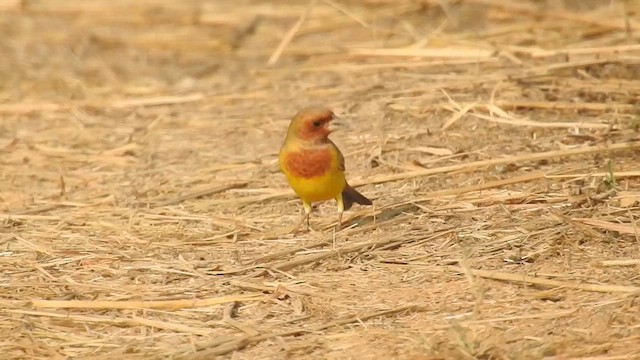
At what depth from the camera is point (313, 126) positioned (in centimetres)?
606

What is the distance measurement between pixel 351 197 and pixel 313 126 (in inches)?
17.9

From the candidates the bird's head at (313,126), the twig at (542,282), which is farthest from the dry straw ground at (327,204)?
the bird's head at (313,126)

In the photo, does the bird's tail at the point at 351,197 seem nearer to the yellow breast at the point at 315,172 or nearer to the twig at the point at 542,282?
the yellow breast at the point at 315,172

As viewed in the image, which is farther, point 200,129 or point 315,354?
point 200,129

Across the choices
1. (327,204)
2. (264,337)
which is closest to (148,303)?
(264,337)

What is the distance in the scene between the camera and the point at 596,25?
9180 millimetres

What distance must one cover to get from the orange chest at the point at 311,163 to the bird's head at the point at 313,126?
0.30ft

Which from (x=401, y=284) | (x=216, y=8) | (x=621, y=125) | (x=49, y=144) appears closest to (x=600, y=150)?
(x=621, y=125)

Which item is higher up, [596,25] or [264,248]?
[596,25]

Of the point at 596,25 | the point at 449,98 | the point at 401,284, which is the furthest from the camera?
the point at 596,25

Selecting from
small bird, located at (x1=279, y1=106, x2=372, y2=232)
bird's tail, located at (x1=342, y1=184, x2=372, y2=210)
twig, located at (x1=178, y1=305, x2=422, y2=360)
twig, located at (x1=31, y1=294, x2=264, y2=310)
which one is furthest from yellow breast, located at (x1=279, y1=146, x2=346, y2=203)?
twig, located at (x1=178, y1=305, x2=422, y2=360)

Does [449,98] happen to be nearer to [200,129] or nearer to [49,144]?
[200,129]

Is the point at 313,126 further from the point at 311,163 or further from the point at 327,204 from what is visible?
the point at 327,204

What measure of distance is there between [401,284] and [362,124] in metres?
2.67
